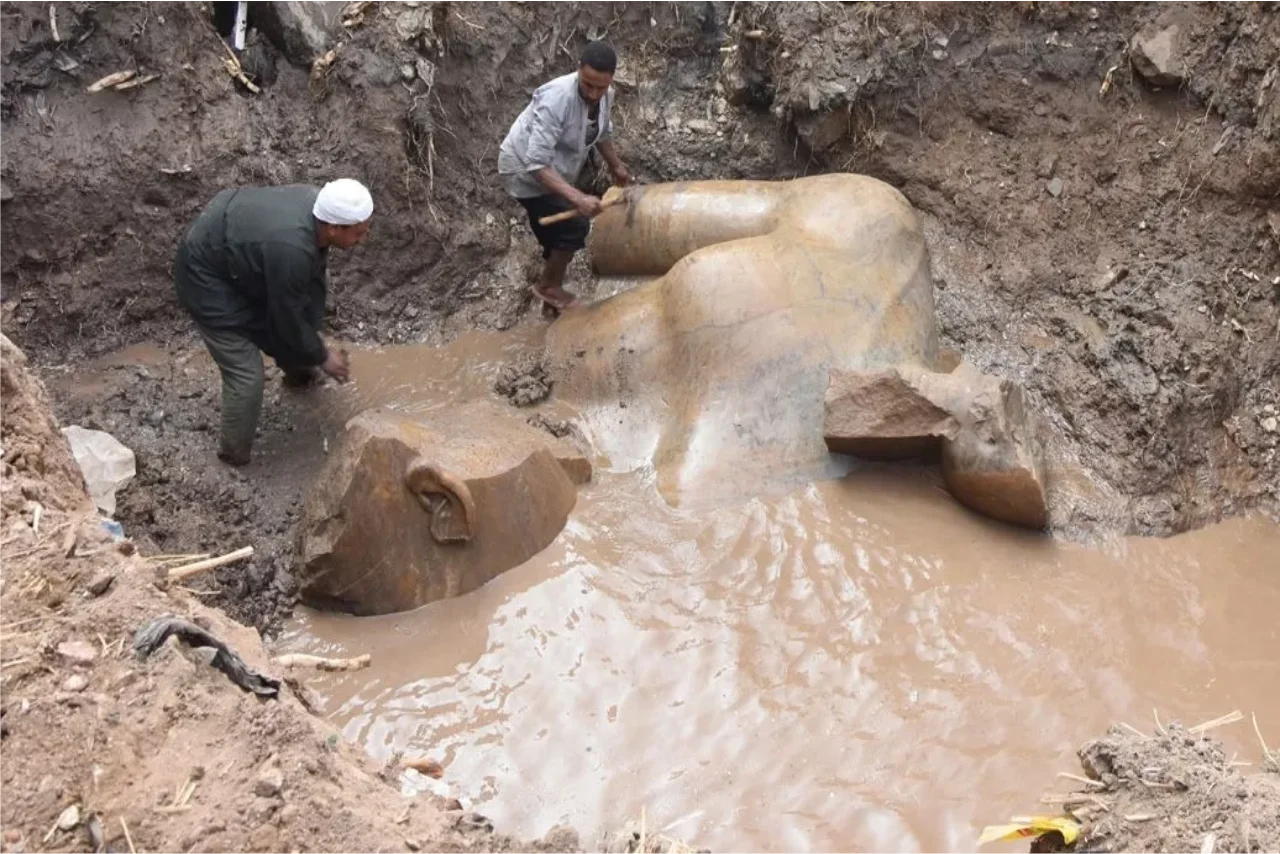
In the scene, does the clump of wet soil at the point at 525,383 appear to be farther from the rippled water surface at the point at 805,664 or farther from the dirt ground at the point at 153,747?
the dirt ground at the point at 153,747

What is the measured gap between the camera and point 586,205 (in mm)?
5273

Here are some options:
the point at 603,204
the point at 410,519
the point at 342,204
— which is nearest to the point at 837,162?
the point at 603,204

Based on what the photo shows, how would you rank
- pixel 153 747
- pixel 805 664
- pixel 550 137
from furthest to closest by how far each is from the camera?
pixel 550 137, pixel 805 664, pixel 153 747

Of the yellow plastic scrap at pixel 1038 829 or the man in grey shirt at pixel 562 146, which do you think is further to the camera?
the man in grey shirt at pixel 562 146

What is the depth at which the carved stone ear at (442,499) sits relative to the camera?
407 cm

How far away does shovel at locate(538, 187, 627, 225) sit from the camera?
17.7 ft

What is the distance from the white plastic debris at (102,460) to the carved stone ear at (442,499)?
1.37m

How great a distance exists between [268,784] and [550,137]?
386 cm

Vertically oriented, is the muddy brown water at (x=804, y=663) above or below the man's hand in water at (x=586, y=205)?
below

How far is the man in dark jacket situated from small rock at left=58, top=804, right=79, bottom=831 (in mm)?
3007

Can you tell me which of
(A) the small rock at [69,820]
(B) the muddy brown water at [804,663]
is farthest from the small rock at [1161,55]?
(A) the small rock at [69,820]

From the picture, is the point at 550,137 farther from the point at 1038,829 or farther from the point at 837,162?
the point at 1038,829

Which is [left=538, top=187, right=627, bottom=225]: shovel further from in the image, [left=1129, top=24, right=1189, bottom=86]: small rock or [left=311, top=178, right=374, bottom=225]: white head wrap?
[left=1129, top=24, right=1189, bottom=86]: small rock

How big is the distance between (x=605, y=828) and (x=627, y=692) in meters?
0.55
